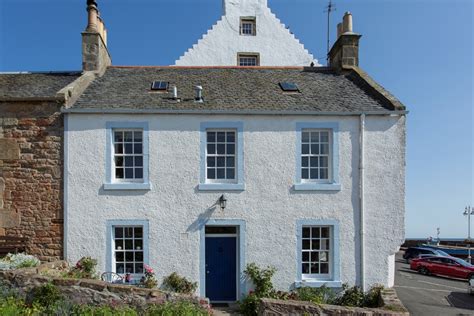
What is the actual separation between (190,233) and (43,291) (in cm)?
393

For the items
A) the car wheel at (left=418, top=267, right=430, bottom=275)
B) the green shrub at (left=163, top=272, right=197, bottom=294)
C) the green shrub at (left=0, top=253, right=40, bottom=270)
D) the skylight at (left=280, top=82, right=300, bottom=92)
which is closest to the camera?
the green shrub at (left=0, top=253, right=40, bottom=270)

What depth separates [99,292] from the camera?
7562mm

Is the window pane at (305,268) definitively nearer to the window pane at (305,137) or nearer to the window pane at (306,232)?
the window pane at (306,232)

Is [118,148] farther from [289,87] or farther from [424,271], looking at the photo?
[424,271]

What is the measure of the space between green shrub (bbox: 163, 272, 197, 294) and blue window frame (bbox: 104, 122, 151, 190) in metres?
2.82

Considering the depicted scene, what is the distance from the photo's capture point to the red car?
17562 mm

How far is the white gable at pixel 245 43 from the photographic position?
17.4 m

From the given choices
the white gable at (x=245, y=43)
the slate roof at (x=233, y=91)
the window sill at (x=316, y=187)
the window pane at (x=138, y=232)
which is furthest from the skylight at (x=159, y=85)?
the white gable at (x=245, y=43)

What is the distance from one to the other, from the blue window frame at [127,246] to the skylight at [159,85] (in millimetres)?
4606

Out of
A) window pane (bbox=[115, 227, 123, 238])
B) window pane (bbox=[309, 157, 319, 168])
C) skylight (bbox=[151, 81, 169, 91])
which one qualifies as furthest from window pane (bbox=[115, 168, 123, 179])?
window pane (bbox=[309, 157, 319, 168])

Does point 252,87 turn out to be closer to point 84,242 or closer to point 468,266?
point 84,242

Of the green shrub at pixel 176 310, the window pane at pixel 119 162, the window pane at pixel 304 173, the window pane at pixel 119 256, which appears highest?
the window pane at pixel 119 162

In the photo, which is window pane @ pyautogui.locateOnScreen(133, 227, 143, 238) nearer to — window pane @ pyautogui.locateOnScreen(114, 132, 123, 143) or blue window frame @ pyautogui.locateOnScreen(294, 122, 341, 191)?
window pane @ pyautogui.locateOnScreen(114, 132, 123, 143)

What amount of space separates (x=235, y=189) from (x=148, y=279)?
368 cm
